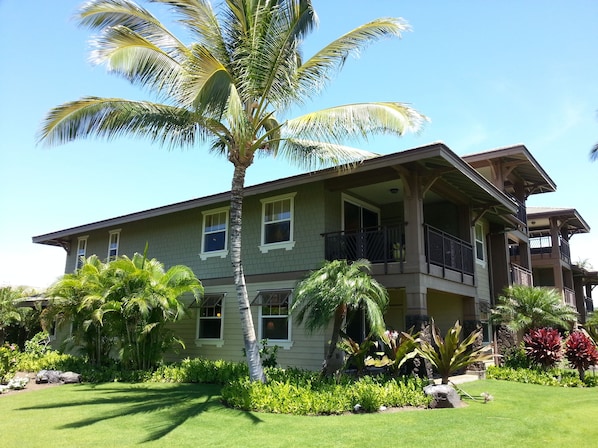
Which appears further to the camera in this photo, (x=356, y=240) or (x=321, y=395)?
(x=356, y=240)

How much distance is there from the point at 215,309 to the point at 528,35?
11824 mm

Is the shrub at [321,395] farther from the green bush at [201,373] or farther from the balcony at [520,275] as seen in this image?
the balcony at [520,275]

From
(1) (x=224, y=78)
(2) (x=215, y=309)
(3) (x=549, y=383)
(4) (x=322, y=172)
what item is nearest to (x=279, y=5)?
(1) (x=224, y=78)

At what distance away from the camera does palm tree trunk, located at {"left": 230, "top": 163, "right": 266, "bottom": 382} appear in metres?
10.2

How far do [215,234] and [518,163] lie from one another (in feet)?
39.3

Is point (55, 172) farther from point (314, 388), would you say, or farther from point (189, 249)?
point (314, 388)

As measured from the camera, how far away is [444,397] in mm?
9336

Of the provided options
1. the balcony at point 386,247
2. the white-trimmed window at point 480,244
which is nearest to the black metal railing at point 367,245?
the balcony at point 386,247

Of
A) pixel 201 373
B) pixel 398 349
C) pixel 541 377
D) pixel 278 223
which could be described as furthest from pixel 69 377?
pixel 541 377

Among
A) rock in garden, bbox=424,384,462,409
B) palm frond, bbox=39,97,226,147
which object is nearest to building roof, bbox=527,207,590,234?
rock in garden, bbox=424,384,462,409

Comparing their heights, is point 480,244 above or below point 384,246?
above

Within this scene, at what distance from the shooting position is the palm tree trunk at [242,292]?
10156 mm

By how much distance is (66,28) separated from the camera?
973 cm

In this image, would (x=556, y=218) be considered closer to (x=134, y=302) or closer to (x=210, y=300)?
(x=210, y=300)
